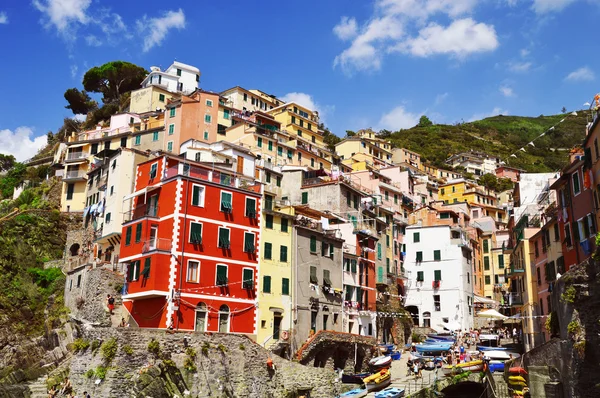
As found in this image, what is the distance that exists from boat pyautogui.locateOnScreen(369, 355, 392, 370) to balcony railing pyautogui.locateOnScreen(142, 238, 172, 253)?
20153 millimetres

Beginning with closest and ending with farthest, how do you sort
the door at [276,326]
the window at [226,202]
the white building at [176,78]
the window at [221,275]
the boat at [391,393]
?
the boat at [391,393]
the window at [221,275]
the window at [226,202]
the door at [276,326]
the white building at [176,78]

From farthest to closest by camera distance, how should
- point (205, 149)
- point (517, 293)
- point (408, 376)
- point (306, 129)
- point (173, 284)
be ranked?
point (306, 129) → point (205, 149) → point (517, 293) → point (408, 376) → point (173, 284)

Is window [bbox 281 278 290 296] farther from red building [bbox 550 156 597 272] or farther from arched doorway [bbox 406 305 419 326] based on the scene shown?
arched doorway [bbox 406 305 419 326]

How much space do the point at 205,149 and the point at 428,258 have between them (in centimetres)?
3001

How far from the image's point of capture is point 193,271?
145ft

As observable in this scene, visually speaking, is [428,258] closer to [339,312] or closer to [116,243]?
[339,312]

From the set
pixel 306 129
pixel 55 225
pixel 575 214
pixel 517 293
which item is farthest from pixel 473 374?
pixel 306 129

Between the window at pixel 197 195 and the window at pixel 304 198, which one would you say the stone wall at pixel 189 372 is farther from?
the window at pixel 304 198

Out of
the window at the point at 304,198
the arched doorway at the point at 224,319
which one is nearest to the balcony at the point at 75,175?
the window at the point at 304,198

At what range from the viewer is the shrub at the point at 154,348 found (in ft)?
122

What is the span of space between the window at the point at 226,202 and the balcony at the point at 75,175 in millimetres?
32039

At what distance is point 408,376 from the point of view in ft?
159

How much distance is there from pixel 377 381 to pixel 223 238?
52.2 feet

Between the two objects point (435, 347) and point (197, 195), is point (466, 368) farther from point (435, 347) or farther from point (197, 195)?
point (197, 195)
